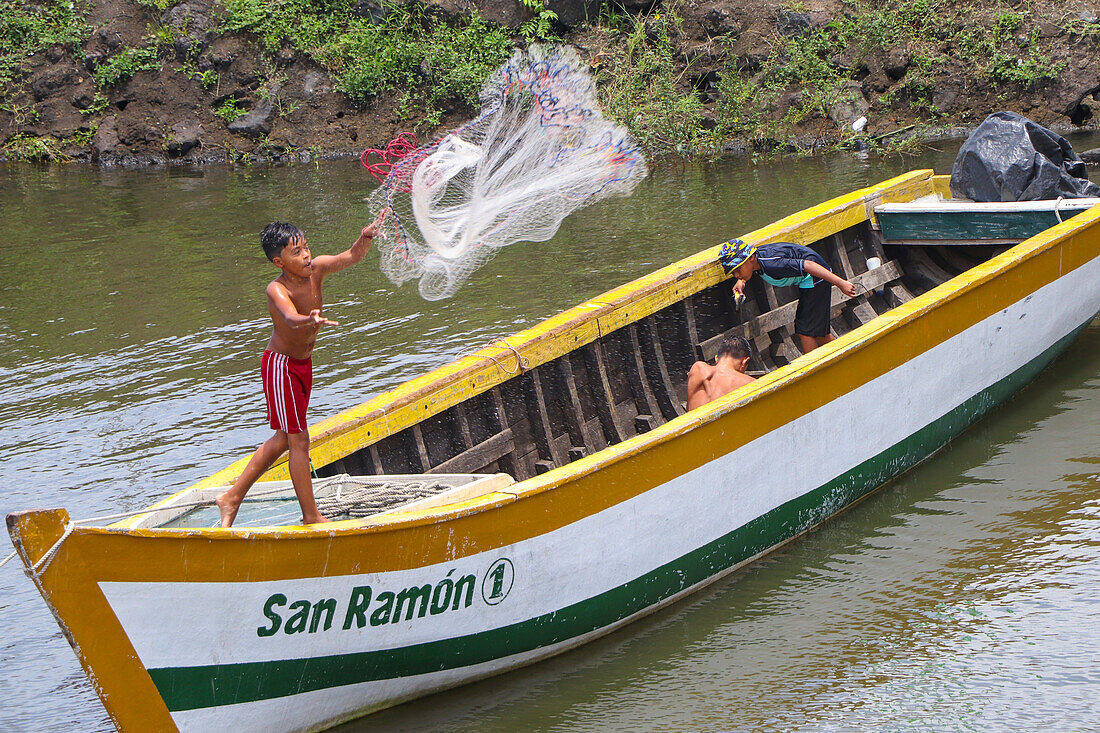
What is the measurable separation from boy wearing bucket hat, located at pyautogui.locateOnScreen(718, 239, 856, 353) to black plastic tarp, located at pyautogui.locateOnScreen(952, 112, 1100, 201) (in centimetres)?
219

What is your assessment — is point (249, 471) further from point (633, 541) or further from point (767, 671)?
point (767, 671)

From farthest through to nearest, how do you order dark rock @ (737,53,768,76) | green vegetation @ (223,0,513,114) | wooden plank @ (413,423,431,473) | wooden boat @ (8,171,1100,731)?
green vegetation @ (223,0,513,114) < dark rock @ (737,53,768,76) < wooden plank @ (413,423,431,473) < wooden boat @ (8,171,1100,731)

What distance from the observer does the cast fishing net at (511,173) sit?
504cm

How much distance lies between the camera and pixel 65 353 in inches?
374


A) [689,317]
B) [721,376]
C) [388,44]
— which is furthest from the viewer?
[388,44]

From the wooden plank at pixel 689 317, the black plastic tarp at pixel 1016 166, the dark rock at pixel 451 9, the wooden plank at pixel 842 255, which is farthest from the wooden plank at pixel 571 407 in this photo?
the dark rock at pixel 451 9

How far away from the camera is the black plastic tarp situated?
800cm

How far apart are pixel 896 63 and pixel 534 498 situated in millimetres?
14802

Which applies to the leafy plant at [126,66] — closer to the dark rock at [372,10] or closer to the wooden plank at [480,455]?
the dark rock at [372,10]

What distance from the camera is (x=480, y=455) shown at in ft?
18.6

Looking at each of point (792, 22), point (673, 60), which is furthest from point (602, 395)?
point (673, 60)

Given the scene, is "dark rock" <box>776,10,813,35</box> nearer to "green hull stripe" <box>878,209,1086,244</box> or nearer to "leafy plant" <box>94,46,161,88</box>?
"green hull stripe" <box>878,209,1086,244</box>

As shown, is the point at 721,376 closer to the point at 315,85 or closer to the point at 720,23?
the point at 720,23

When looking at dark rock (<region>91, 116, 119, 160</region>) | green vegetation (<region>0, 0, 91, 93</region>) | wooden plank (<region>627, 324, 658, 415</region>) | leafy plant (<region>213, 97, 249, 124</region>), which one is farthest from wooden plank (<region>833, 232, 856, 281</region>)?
green vegetation (<region>0, 0, 91, 93</region>)
